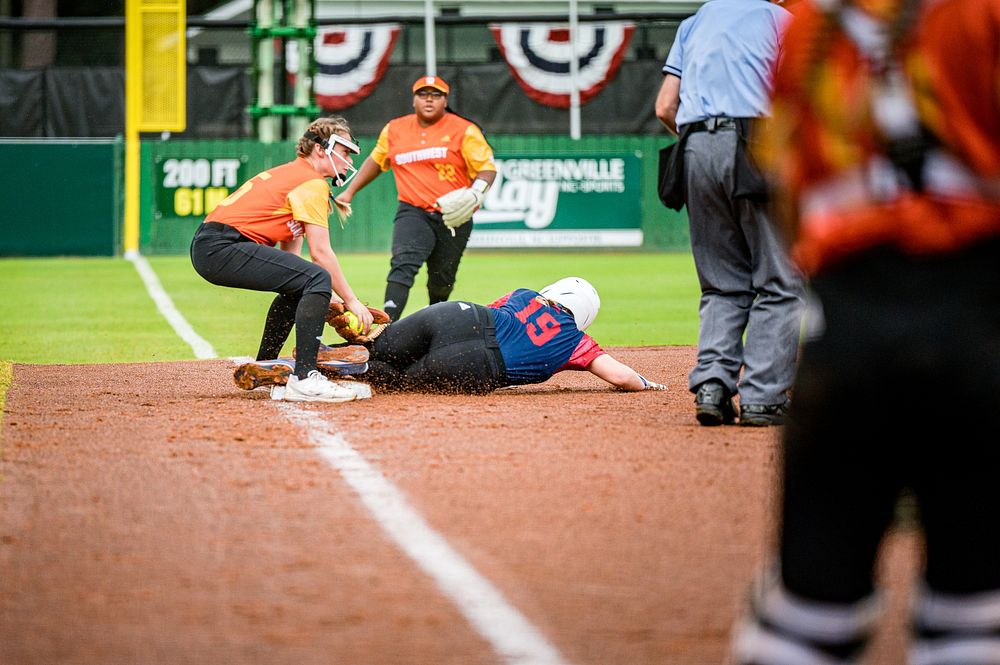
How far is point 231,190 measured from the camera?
2314 centimetres

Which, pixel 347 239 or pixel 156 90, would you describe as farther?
pixel 347 239

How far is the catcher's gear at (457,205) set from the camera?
10.7 metres

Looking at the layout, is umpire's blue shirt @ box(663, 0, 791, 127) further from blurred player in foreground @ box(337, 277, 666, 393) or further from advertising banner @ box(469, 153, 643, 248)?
advertising banner @ box(469, 153, 643, 248)

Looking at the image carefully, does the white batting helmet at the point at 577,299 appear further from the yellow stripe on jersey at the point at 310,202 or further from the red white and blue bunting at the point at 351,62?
the red white and blue bunting at the point at 351,62

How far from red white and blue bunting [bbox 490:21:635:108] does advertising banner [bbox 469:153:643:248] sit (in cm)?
660

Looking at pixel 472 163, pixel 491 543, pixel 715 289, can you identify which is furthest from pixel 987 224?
pixel 472 163

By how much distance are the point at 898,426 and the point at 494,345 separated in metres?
5.66

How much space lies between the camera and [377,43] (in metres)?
29.6

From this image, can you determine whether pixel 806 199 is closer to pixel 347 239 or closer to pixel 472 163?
pixel 472 163

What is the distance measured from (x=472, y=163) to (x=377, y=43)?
62.3ft

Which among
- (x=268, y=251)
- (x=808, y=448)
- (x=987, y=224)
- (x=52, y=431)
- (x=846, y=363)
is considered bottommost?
(x=52, y=431)

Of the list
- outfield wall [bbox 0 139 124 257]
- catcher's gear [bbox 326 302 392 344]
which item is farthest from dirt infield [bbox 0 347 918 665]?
outfield wall [bbox 0 139 124 257]

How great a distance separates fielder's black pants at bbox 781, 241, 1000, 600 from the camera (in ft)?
6.88

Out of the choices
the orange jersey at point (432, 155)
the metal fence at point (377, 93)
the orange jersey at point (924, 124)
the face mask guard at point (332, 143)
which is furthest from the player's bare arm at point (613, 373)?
the metal fence at point (377, 93)
